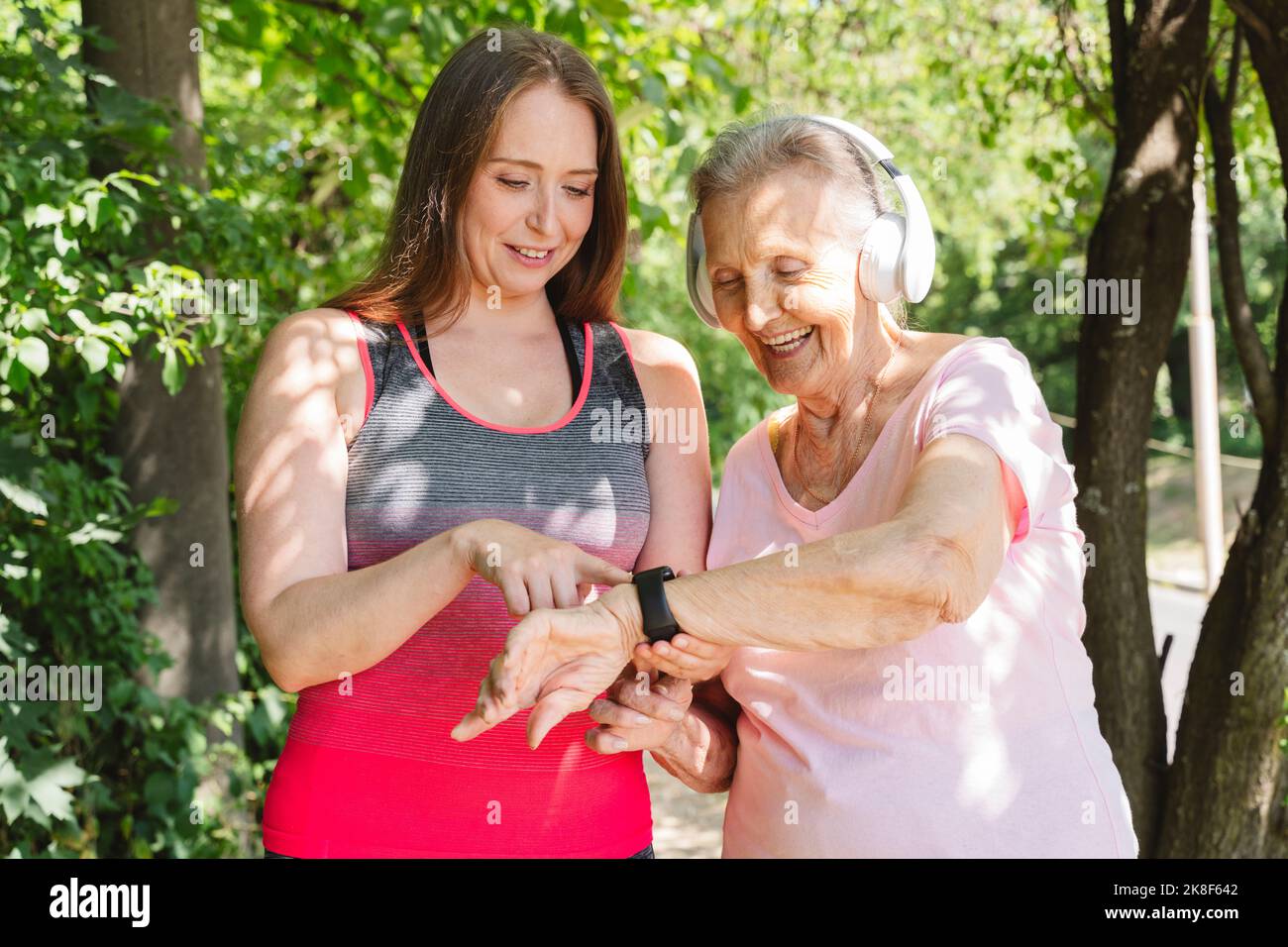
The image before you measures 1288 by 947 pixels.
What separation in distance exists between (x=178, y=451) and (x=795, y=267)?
3126mm

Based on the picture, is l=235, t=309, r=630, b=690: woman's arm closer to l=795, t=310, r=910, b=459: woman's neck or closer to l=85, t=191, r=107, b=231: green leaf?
l=795, t=310, r=910, b=459: woman's neck

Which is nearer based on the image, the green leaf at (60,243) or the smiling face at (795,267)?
the smiling face at (795,267)

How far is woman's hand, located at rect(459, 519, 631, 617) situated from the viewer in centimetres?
188

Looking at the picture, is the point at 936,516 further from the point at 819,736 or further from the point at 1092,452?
the point at 1092,452

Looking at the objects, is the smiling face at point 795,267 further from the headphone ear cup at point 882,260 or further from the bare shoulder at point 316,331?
the bare shoulder at point 316,331

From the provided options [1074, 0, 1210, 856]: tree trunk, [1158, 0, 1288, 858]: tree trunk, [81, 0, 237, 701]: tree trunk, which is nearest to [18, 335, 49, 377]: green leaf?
[81, 0, 237, 701]: tree trunk

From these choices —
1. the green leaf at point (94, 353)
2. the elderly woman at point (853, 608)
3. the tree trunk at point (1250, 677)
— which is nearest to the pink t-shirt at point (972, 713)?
the elderly woman at point (853, 608)

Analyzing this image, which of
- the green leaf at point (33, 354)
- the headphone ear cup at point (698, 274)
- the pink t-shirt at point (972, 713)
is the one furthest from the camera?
the green leaf at point (33, 354)

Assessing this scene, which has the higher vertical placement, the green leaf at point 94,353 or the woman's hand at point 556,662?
the green leaf at point 94,353

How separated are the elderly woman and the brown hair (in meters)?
0.32

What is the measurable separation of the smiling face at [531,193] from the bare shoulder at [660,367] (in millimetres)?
237

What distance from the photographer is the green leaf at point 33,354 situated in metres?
3.28

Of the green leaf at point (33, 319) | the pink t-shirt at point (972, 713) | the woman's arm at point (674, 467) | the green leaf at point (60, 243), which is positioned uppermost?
the green leaf at point (60, 243)
